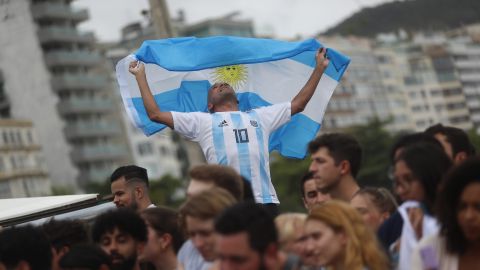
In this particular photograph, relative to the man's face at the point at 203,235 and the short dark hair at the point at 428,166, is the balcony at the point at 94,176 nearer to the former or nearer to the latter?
the man's face at the point at 203,235

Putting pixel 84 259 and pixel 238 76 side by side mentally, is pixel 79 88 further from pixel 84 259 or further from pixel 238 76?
pixel 84 259

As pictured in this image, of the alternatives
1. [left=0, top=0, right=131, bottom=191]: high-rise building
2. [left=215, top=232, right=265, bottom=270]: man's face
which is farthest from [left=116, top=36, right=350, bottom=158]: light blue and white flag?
[left=0, top=0, right=131, bottom=191]: high-rise building

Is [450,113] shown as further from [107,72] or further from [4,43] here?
[4,43]

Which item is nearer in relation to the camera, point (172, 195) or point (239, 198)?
point (239, 198)

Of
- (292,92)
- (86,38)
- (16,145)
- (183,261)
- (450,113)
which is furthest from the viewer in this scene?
(450,113)

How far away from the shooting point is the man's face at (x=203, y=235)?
866cm

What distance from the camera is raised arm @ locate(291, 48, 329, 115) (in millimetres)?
12289

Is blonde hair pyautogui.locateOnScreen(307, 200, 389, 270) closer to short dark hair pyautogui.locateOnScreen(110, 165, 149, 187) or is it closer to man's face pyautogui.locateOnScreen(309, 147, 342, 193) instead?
man's face pyautogui.locateOnScreen(309, 147, 342, 193)

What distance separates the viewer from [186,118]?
38.3ft

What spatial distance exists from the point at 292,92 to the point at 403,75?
18595cm

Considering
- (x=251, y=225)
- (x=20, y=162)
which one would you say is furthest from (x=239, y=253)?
(x=20, y=162)

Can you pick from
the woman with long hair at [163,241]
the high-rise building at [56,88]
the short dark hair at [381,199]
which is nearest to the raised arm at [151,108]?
the woman with long hair at [163,241]

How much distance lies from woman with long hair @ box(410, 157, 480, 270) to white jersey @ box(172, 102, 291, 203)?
361 cm

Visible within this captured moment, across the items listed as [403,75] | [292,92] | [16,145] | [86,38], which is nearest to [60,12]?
[86,38]
